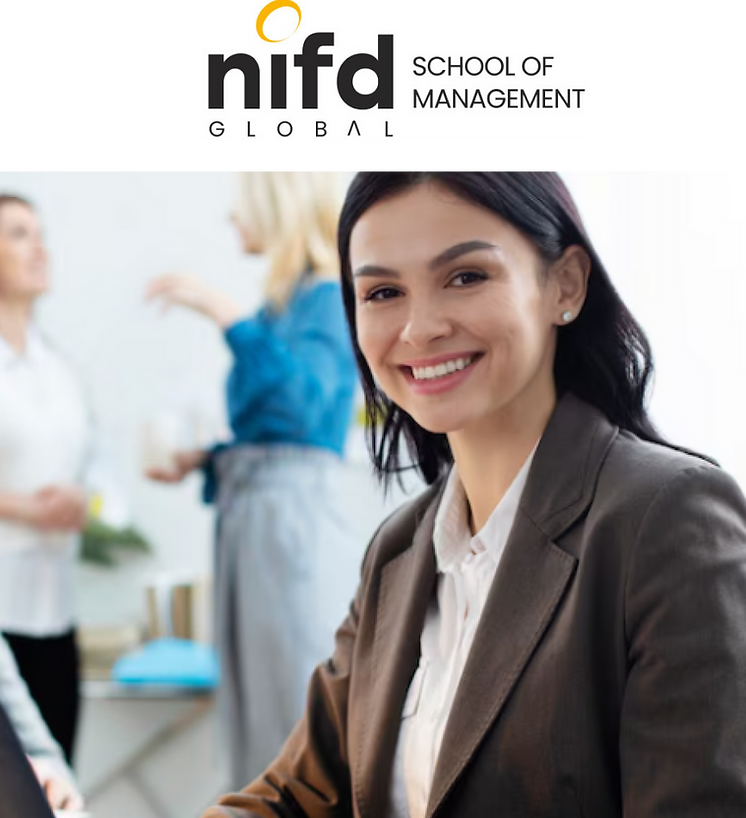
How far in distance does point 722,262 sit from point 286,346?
87 cm

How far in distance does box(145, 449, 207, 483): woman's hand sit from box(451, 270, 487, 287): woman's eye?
1.64 meters

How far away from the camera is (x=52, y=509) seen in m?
2.64

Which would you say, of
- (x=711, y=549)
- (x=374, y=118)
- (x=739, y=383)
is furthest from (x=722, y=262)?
(x=711, y=549)

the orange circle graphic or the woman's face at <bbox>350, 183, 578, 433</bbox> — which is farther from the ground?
the orange circle graphic

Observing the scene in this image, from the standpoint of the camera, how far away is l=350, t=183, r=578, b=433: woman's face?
1.04 metres

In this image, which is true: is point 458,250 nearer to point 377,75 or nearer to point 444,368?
point 444,368

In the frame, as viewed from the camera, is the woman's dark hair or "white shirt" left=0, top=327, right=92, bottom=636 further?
"white shirt" left=0, top=327, right=92, bottom=636

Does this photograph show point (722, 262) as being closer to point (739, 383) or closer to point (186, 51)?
point (739, 383)

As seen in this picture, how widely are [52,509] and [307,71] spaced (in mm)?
1371

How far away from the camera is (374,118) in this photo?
5.20ft

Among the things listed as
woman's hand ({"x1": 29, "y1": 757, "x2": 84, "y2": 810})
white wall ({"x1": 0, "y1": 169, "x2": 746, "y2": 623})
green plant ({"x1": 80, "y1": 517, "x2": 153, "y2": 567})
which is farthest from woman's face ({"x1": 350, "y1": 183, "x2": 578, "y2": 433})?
green plant ({"x1": 80, "y1": 517, "x2": 153, "y2": 567})

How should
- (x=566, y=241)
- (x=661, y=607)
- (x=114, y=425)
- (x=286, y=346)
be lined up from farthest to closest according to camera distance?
(x=114, y=425) < (x=286, y=346) < (x=566, y=241) < (x=661, y=607)

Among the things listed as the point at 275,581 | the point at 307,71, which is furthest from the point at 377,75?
the point at 275,581

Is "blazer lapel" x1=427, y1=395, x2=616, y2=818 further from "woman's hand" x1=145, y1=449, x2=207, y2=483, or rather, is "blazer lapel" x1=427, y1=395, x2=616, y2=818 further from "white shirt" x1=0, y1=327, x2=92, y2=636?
"white shirt" x1=0, y1=327, x2=92, y2=636
